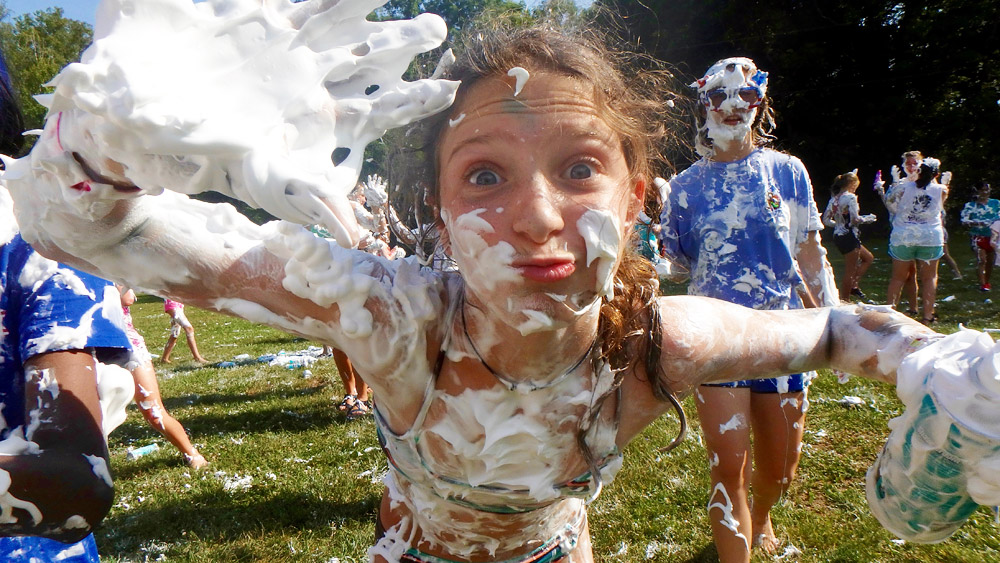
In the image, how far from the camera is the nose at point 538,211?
1293 mm

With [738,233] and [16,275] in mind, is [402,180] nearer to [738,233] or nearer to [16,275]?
[16,275]

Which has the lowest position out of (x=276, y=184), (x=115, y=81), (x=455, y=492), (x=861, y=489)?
(x=861, y=489)

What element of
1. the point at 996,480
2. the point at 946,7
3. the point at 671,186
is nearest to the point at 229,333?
the point at 671,186

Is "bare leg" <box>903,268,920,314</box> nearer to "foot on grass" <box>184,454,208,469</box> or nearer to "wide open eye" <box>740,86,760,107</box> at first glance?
"wide open eye" <box>740,86,760,107</box>

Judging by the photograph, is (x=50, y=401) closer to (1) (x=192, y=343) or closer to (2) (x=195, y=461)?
(2) (x=195, y=461)

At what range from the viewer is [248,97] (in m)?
1.06

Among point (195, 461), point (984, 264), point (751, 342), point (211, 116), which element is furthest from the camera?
point (984, 264)

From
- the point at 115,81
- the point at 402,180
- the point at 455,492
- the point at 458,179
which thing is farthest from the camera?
the point at 402,180

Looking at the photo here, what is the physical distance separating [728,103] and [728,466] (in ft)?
5.69

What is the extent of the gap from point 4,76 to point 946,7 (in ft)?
84.1

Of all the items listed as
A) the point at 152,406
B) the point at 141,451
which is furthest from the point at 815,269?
the point at 141,451

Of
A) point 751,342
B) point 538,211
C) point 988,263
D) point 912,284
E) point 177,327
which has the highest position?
point 538,211

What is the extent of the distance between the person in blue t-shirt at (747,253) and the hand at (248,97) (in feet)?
7.07

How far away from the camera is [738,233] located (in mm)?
2977
